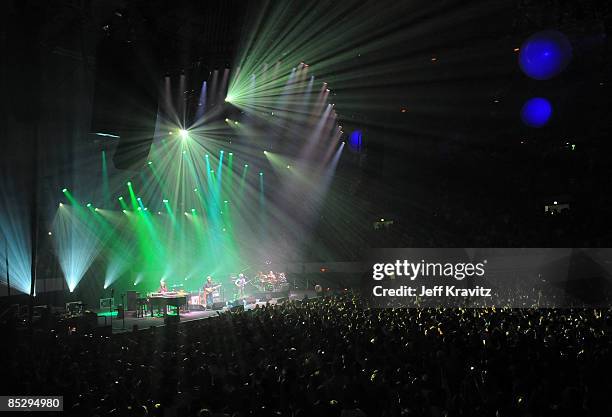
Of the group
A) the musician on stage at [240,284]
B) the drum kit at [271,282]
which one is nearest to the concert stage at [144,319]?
the musician on stage at [240,284]

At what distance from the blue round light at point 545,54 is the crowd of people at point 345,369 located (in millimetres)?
10774

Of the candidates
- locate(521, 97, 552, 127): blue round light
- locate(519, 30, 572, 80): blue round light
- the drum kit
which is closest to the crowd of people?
locate(519, 30, 572, 80): blue round light

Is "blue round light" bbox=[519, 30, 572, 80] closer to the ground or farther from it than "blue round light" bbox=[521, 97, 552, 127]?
closer to the ground

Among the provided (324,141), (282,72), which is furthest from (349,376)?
(324,141)

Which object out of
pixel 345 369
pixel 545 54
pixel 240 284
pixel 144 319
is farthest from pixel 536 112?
pixel 345 369

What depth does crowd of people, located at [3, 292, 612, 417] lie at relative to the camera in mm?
5066

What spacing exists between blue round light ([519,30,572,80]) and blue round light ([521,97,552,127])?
2.61 m

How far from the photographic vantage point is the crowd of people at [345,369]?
16.6ft

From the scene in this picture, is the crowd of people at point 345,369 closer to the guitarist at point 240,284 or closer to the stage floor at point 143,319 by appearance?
the stage floor at point 143,319

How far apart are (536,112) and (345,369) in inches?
823

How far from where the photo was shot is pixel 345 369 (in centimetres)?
631

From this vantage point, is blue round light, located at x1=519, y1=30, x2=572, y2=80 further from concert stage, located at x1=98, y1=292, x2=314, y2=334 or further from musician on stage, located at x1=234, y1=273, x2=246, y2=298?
musician on stage, located at x1=234, y1=273, x2=246, y2=298

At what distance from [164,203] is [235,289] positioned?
5806mm

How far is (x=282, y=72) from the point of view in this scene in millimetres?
17000
